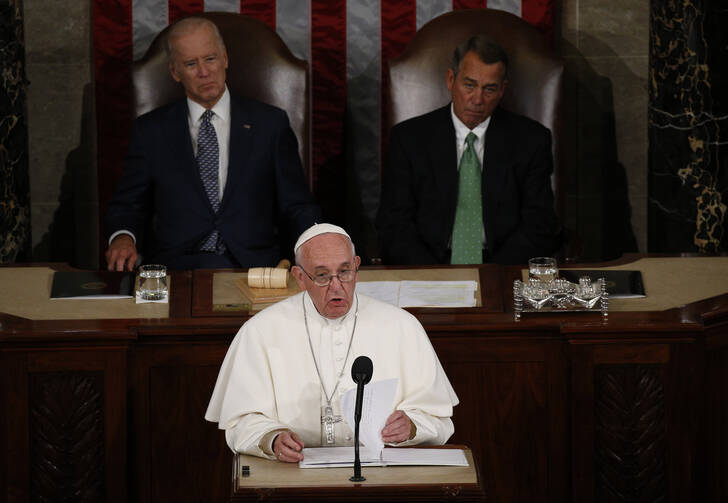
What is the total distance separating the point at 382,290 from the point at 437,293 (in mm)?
186

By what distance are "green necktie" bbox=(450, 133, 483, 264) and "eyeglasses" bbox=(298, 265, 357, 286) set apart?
205 centimetres

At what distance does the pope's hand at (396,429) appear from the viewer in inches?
113

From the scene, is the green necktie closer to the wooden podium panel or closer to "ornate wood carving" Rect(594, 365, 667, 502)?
"ornate wood carving" Rect(594, 365, 667, 502)

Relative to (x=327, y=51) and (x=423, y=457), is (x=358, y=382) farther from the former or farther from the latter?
(x=327, y=51)

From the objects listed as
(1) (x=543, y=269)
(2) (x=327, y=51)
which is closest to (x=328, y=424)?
(1) (x=543, y=269)

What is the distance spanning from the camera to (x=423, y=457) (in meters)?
2.79

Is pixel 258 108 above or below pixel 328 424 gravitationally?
above

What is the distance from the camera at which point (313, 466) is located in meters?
2.75

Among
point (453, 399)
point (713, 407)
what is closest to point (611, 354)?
point (713, 407)

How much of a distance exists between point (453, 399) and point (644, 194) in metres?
3.37

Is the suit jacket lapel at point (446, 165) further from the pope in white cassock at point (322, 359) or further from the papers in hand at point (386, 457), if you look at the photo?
the papers in hand at point (386, 457)

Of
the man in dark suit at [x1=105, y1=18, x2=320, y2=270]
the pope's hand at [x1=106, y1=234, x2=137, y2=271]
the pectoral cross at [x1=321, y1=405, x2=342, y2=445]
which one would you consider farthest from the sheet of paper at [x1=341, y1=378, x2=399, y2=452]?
the man in dark suit at [x1=105, y1=18, x2=320, y2=270]

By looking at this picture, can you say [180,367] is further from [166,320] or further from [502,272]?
[502,272]

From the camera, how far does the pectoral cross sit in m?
3.11
